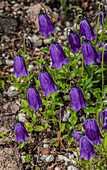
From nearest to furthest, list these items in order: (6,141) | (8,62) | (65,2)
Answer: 1. (6,141)
2. (8,62)
3. (65,2)

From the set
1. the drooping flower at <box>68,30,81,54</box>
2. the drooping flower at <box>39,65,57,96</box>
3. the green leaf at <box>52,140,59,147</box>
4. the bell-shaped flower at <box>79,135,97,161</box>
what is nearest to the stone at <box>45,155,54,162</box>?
the green leaf at <box>52,140,59,147</box>

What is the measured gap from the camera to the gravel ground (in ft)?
9.18

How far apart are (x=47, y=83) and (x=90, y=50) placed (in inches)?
20.6

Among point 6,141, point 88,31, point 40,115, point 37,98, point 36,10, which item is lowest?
point 6,141

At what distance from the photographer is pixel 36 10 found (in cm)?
401

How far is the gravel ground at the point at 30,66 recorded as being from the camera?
110 inches

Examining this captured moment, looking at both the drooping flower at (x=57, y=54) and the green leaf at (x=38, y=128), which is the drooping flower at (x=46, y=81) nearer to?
the drooping flower at (x=57, y=54)

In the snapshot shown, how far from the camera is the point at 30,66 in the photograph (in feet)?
11.6

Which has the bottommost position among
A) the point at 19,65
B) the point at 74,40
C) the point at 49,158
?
the point at 49,158

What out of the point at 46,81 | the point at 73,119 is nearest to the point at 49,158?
the point at 73,119

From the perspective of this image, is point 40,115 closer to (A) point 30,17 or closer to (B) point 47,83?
(B) point 47,83

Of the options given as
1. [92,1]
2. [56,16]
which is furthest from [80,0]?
[56,16]

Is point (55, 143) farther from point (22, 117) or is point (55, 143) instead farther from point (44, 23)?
point (44, 23)

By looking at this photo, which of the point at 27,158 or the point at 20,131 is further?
the point at 27,158
